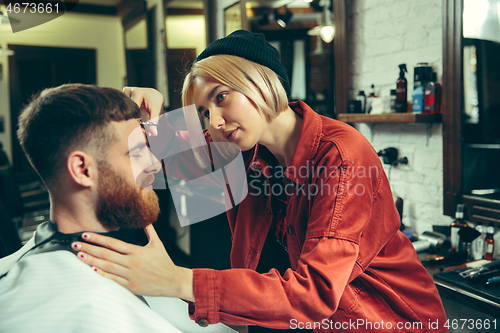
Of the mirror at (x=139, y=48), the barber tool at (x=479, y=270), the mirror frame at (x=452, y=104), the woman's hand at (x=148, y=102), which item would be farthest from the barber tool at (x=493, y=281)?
the mirror at (x=139, y=48)

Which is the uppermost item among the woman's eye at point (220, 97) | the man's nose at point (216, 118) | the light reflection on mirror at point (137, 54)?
the light reflection on mirror at point (137, 54)

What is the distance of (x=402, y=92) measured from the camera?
203 centimetres

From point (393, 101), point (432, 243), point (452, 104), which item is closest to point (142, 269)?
point (432, 243)

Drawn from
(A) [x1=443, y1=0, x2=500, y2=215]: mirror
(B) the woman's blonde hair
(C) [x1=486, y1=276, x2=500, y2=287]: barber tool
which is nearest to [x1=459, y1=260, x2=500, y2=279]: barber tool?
(C) [x1=486, y1=276, x2=500, y2=287]: barber tool

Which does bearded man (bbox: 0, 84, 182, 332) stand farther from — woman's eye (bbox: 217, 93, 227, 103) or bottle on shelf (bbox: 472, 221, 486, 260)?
Answer: bottle on shelf (bbox: 472, 221, 486, 260)

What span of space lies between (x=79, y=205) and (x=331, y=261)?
2.43 ft

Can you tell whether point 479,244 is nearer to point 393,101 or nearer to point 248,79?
point 393,101

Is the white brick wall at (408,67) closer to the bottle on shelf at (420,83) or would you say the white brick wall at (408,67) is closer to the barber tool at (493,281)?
the bottle on shelf at (420,83)

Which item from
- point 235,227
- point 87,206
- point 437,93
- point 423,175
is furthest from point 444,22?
point 87,206

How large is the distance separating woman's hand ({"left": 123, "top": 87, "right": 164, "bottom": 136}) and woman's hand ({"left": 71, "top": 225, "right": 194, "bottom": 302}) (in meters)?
0.64

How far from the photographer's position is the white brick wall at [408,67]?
6.31ft

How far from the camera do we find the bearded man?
2.90ft

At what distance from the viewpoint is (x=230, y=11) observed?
3.47 metres

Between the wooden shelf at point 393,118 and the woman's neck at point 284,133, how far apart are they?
0.85m
